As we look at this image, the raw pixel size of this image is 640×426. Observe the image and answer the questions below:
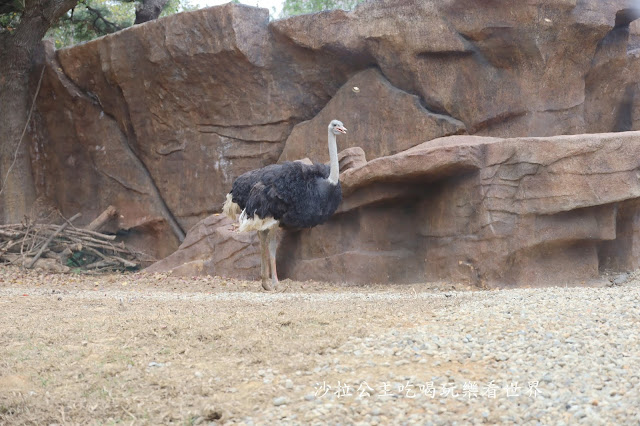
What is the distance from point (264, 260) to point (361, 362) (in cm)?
452

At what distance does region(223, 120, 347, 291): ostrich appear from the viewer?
8633mm

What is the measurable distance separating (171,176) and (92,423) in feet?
27.7

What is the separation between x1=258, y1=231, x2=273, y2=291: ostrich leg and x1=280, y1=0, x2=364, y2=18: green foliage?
12.4 m

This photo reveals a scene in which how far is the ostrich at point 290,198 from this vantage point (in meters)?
8.63

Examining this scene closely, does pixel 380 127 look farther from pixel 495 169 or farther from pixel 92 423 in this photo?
pixel 92 423

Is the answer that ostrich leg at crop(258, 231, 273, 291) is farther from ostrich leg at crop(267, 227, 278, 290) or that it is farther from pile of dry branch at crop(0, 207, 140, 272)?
pile of dry branch at crop(0, 207, 140, 272)

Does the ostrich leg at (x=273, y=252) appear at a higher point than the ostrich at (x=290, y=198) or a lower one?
lower

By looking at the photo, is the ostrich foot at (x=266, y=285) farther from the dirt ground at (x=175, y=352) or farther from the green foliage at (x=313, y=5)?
the green foliage at (x=313, y=5)

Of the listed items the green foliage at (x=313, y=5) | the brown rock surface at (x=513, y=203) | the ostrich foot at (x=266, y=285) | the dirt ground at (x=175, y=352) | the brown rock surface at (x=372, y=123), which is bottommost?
the ostrich foot at (x=266, y=285)

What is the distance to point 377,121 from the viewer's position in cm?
1076

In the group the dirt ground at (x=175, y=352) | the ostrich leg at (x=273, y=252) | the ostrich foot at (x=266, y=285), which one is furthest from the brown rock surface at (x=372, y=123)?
the dirt ground at (x=175, y=352)

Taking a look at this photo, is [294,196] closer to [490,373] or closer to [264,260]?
[264,260]

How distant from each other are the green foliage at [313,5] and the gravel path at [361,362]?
15.5 meters

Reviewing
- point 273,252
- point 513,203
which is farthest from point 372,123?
point 513,203
